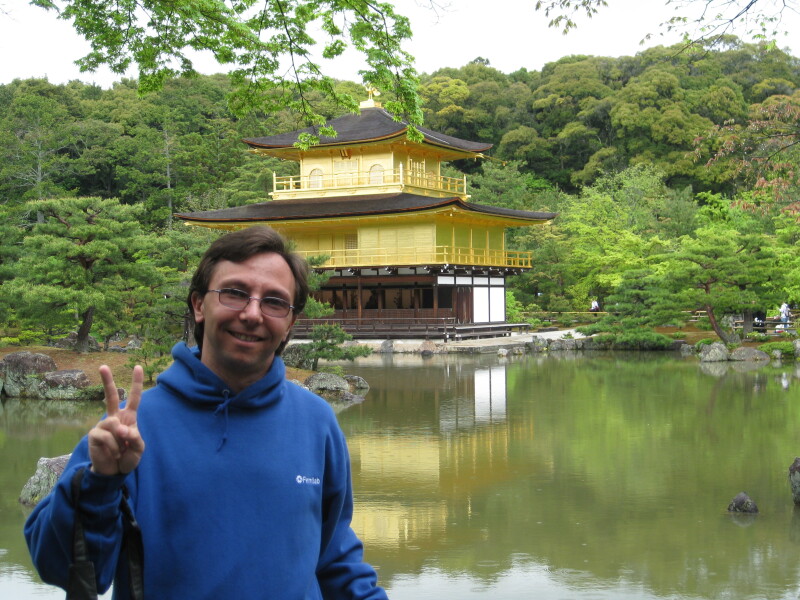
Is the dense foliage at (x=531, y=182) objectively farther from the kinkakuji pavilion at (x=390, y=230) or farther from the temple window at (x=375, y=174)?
the temple window at (x=375, y=174)

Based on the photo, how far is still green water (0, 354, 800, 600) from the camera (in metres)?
4.99

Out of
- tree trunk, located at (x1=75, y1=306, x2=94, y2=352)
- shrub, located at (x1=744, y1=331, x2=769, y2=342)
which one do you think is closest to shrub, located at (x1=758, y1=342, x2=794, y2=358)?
shrub, located at (x1=744, y1=331, x2=769, y2=342)

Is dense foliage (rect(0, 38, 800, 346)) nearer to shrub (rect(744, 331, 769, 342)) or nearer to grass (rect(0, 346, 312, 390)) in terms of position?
grass (rect(0, 346, 312, 390))

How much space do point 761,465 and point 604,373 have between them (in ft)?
27.6

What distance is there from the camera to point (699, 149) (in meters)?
6.57

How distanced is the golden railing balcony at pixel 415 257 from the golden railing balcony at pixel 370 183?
2.11 meters

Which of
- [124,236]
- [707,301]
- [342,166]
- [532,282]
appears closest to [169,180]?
[342,166]

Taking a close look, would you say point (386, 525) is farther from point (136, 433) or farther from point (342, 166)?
point (342, 166)

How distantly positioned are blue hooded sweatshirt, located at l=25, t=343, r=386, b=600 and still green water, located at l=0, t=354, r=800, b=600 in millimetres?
3193

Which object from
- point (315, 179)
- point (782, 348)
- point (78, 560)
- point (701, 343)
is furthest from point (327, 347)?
point (315, 179)

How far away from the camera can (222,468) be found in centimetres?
168

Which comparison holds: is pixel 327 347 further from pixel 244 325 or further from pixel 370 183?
pixel 370 183

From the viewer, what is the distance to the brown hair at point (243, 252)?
6.11ft

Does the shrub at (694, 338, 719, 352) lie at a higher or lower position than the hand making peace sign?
lower
